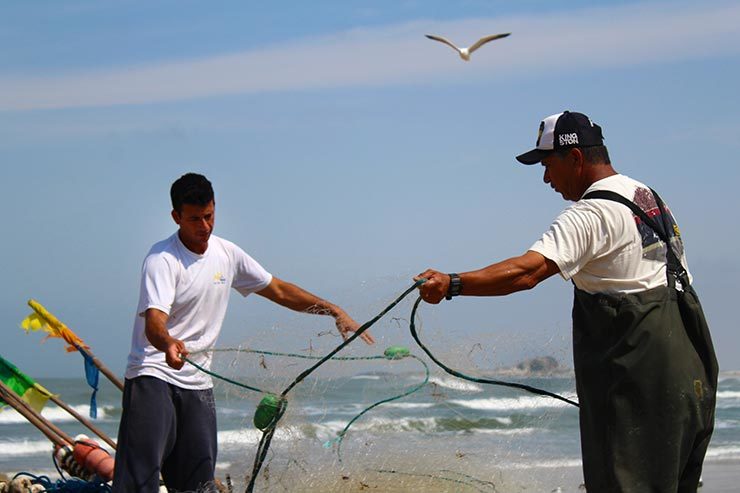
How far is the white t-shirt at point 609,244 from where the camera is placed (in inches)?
140

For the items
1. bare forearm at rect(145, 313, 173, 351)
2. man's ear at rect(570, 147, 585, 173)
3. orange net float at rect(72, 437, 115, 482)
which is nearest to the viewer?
man's ear at rect(570, 147, 585, 173)

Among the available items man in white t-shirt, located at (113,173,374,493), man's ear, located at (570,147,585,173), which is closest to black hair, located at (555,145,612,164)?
man's ear, located at (570,147,585,173)

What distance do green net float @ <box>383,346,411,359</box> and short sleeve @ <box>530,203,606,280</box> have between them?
117 cm

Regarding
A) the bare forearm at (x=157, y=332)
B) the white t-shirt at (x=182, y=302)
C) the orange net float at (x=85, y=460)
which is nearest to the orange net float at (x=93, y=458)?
the orange net float at (x=85, y=460)

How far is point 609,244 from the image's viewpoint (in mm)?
3592

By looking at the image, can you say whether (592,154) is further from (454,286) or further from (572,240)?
(454,286)

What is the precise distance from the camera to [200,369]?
4660mm

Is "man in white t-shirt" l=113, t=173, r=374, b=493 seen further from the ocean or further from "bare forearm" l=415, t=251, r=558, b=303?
"bare forearm" l=415, t=251, r=558, b=303

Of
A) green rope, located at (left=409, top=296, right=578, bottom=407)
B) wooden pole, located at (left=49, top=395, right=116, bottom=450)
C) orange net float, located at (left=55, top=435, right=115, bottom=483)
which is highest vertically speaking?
green rope, located at (left=409, top=296, right=578, bottom=407)

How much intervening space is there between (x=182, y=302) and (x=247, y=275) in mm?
472

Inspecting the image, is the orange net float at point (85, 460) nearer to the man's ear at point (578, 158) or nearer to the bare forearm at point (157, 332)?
the bare forearm at point (157, 332)

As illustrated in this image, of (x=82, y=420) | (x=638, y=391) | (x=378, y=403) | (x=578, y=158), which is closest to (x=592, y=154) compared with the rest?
(x=578, y=158)

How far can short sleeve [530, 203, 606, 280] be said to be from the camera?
3.53 m

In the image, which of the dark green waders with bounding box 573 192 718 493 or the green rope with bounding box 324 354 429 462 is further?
the green rope with bounding box 324 354 429 462
